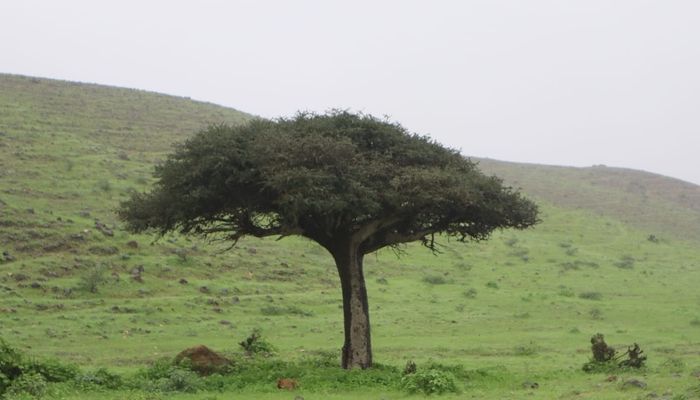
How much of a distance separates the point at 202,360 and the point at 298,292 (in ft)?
59.9

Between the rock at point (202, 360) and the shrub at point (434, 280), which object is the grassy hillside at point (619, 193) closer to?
the shrub at point (434, 280)

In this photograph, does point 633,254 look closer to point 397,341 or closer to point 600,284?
point 600,284

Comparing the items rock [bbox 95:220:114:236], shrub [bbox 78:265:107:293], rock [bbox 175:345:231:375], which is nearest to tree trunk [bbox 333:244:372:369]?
rock [bbox 175:345:231:375]

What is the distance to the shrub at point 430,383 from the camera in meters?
17.5

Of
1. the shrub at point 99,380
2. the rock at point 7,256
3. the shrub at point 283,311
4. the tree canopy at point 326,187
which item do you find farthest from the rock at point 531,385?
the rock at point 7,256

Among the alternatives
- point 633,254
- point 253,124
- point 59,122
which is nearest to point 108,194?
point 59,122

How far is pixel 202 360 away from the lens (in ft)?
67.0

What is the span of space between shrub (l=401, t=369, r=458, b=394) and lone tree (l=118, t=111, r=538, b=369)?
3.07 meters

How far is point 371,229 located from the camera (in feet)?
70.5

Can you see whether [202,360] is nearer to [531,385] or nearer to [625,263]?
[531,385]

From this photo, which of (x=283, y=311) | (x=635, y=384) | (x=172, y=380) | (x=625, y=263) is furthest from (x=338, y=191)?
(x=625, y=263)

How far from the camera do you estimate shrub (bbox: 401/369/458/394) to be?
57.3 feet

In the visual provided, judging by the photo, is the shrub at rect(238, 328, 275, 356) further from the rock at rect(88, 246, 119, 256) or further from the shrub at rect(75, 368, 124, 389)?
the rock at rect(88, 246, 119, 256)

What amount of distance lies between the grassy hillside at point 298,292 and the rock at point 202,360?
1876mm
